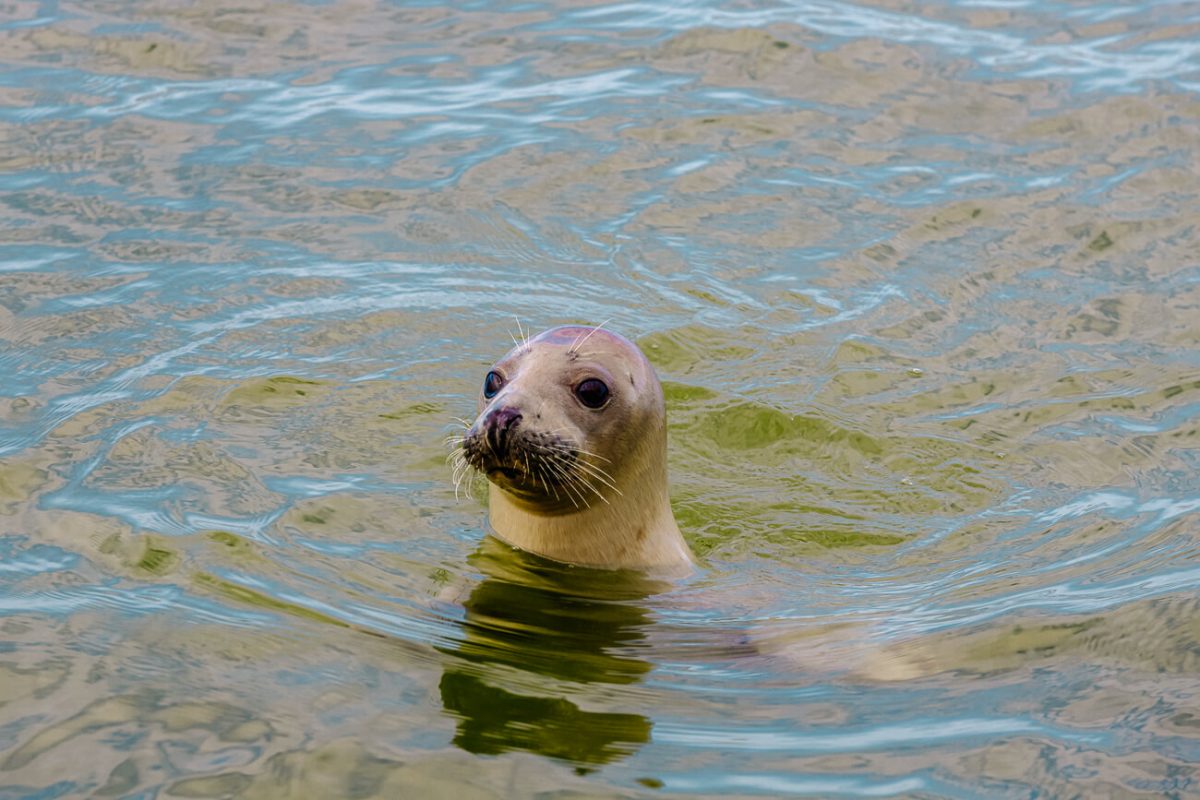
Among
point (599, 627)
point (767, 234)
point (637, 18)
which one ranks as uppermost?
point (637, 18)

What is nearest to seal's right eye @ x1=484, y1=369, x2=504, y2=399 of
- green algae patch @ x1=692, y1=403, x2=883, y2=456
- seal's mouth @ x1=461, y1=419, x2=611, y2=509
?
seal's mouth @ x1=461, y1=419, x2=611, y2=509

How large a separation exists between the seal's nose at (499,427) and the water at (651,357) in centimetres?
56

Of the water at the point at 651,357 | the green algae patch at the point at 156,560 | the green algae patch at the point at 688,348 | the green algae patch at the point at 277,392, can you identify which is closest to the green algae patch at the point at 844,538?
the water at the point at 651,357

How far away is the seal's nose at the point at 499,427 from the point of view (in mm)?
5352

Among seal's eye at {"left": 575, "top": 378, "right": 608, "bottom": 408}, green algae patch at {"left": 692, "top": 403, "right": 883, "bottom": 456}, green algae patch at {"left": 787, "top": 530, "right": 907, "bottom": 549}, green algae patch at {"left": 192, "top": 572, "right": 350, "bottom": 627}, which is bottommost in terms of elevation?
green algae patch at {"left": 787, "top": 530, "right": 907, "bottom": 549}

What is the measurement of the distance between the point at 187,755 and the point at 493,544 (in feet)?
6.91

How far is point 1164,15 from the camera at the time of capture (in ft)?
41.0

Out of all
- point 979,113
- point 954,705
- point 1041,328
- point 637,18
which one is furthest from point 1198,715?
point 637,18

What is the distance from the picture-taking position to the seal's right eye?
19.5 ft

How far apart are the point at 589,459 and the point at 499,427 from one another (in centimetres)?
62

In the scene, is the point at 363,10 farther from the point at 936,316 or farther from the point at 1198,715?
the point at 1198,715

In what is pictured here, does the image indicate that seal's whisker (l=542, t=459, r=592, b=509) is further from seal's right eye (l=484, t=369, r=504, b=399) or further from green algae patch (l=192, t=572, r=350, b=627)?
green algae patch (l=192, t=572, r=350, b=627)

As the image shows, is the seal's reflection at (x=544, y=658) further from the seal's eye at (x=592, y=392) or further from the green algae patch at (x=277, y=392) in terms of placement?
the green algae patch at (x=277, y=392)

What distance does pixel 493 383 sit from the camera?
19.5 ft
